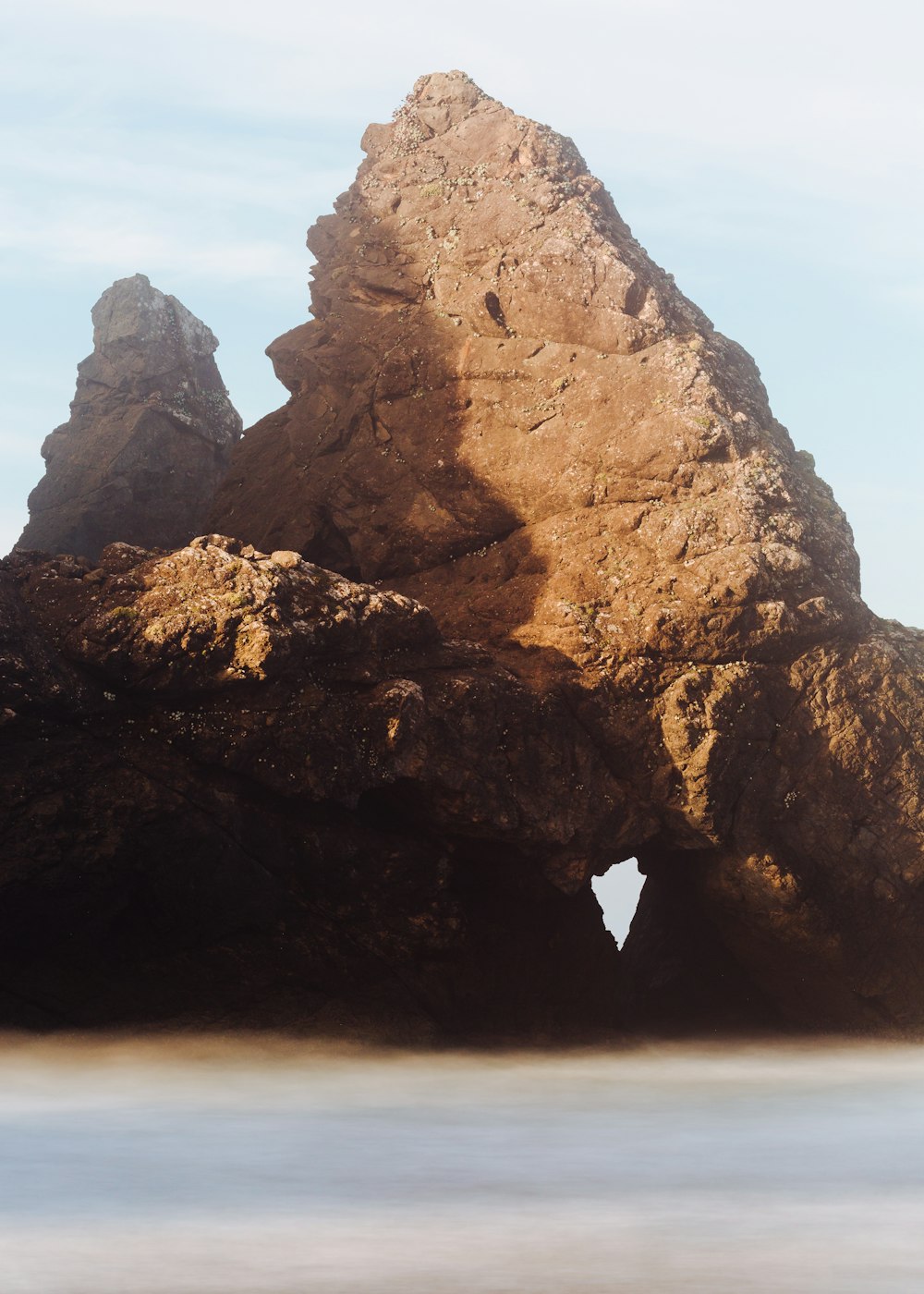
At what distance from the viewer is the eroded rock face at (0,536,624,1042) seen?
19.1 metres

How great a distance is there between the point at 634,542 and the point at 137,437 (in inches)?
552

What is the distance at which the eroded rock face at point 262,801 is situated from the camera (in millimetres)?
19109

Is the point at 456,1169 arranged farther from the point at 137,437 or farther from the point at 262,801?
the point at 137,437

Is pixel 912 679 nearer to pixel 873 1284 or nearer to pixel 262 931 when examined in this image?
pixel 262 931

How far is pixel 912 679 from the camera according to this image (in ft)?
76.4

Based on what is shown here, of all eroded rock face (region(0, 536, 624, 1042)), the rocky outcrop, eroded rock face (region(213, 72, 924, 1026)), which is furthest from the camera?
the rocky outcrop

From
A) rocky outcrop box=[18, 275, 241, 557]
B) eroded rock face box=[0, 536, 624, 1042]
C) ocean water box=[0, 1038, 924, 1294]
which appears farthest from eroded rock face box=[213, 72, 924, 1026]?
rocky outcrop box=[18, 275, 241, 557]

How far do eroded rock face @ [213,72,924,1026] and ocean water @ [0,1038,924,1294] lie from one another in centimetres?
264

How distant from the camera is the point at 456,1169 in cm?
1612

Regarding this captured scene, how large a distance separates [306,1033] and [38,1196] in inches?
239

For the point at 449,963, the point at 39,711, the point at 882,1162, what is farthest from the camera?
the point at 449,963

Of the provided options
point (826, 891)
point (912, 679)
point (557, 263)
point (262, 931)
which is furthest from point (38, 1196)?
point (557, 263)

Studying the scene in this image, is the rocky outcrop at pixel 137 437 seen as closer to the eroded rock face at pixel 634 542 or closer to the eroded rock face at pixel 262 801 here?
the eroded rock face at pixel 634 542

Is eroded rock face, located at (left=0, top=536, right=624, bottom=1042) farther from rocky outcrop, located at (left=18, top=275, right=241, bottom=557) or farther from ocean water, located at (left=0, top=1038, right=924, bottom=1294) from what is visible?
rocky outcrop, located at (left=18, top=275, right=241, bottom=557)
